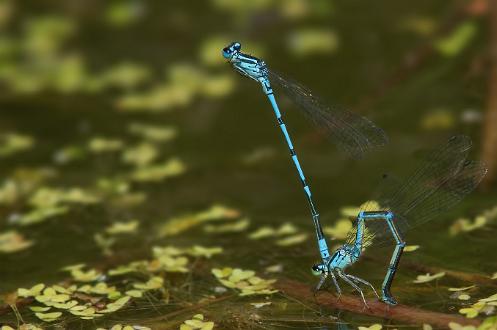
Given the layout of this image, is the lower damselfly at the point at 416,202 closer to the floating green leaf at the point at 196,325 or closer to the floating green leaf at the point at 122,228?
the floating green leaf at the point at 196,325

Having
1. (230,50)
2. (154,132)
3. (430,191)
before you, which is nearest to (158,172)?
(154,132)

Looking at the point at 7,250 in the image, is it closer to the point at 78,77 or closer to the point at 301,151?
the point at 301,151

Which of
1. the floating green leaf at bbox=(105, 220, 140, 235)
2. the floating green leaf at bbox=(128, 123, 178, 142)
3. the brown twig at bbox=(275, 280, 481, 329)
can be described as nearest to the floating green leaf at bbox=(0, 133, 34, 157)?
the floating green leaf at bbox=(128, 123, 178, 142)

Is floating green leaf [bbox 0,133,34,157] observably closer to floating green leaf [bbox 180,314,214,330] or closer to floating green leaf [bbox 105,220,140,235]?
floating green leaf [bbox 105,220,140,235]

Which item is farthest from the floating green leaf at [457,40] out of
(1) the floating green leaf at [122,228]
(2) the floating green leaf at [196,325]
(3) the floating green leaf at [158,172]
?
(2) the floating green leaf at [196,325]

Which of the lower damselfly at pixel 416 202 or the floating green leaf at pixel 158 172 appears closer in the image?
the lower damselfly at pixel 416 202

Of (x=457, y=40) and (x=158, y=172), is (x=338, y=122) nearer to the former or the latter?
(x=158, y=172)
